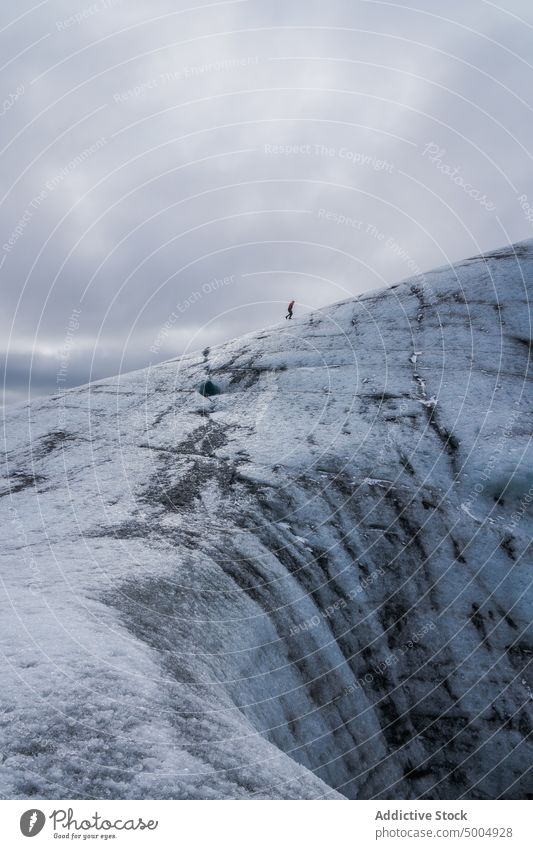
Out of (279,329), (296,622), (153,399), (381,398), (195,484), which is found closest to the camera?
(296,622)

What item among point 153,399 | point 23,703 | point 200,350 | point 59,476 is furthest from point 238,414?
point 23,703

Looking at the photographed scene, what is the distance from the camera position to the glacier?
265 inches

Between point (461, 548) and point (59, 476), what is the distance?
15.0 meters

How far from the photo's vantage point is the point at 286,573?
14969 mm

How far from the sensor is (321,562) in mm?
16188

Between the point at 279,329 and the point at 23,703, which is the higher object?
the point at 279,329

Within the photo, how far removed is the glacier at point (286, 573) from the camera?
6723 mm

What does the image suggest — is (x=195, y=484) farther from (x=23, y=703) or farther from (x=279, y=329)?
(x=279, y=329)

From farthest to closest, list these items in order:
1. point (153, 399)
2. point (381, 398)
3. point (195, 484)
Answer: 1. point (153, 399)
2. point (381, 398)
3. point (195, 484)

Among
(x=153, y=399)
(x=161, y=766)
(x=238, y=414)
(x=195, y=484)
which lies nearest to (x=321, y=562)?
(x=195, y=484)
